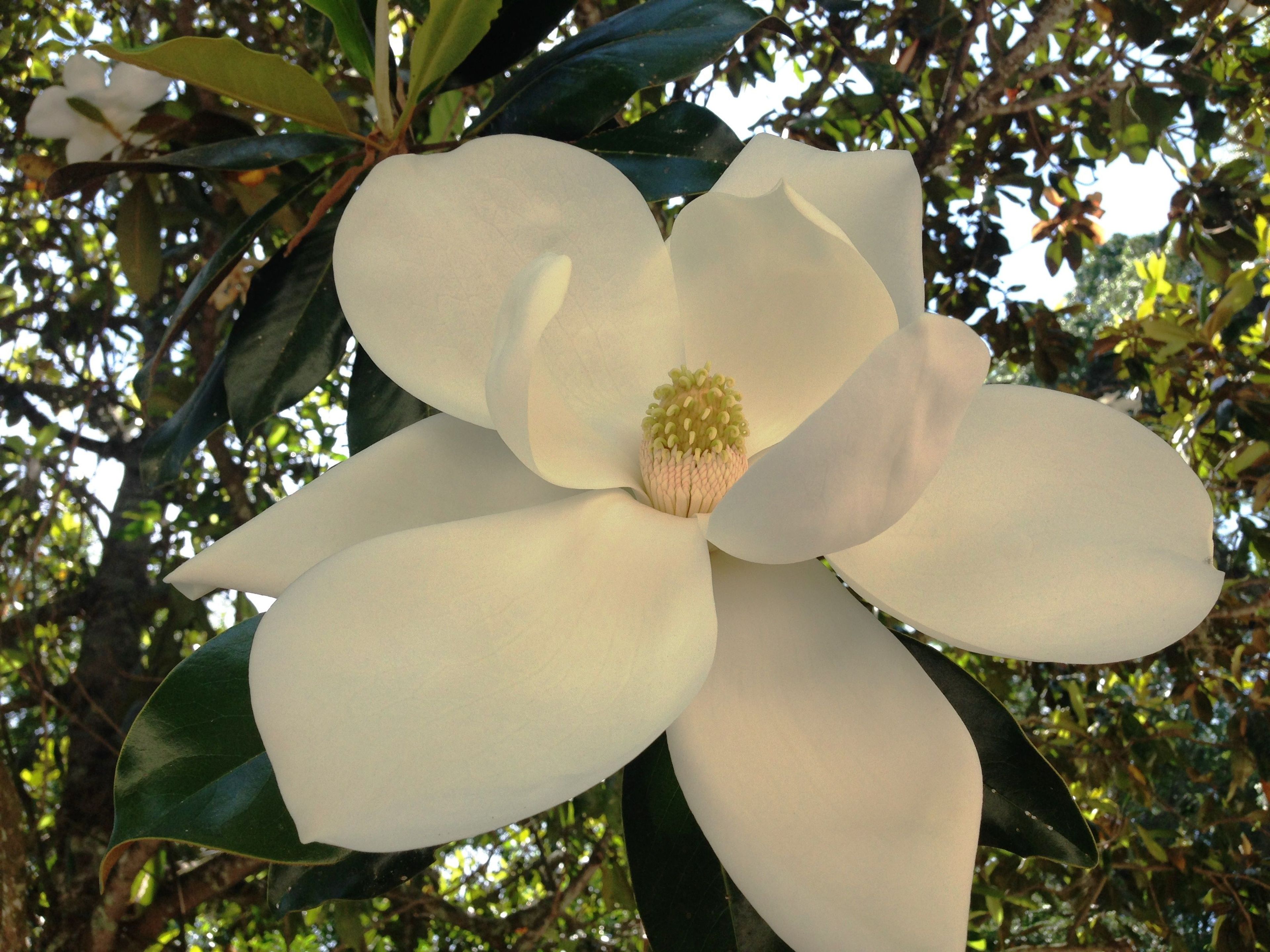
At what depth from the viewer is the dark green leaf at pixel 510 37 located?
850 millimetres

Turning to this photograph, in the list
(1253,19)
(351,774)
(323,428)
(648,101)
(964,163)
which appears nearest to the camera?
(351,774)

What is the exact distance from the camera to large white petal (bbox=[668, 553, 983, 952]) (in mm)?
440

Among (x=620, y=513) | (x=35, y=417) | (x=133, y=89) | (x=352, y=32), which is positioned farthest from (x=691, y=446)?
(x=35, y=417)

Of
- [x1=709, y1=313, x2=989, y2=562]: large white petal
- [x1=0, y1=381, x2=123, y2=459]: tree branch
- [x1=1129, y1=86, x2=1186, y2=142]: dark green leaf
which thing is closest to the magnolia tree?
[x1=709, y1=313, x2=989, y2=562]: large white petal

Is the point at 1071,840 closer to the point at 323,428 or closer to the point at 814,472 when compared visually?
the point at 814,472

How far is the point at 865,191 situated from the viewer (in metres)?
0.61

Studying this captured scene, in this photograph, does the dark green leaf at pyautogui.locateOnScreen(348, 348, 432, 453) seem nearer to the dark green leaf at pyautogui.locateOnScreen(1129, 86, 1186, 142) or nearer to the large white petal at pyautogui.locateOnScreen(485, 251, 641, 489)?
the large white petal at pyautogui.locateOnScreen(485, 251, 641, 489)

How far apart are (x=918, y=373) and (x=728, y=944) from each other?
408 mm

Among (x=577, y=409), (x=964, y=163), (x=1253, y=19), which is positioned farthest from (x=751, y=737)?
(x=1253, y=19)

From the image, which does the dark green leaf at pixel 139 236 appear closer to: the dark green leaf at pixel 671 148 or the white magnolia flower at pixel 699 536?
the dark green leaf at pixel 671 148

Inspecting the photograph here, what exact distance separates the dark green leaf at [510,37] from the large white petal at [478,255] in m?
0.31

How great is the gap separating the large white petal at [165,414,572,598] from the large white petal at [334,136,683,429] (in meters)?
0.03

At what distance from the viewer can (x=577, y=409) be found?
2.11 ft

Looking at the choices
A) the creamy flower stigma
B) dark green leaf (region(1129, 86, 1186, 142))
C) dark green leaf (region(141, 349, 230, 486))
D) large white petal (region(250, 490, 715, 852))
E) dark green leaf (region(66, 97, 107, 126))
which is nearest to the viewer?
large white petal (region(250, 490, 715, 852))
